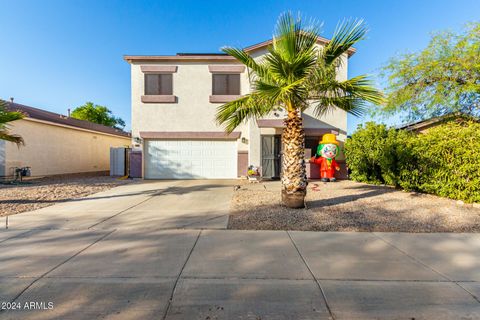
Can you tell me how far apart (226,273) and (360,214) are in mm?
4352

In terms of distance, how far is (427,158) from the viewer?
24.2ft

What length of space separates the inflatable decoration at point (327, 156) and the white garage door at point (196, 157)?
463cm

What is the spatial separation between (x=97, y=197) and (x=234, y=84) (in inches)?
345

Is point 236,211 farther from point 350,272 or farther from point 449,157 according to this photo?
point 449,157

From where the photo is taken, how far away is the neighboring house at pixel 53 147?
489 inches

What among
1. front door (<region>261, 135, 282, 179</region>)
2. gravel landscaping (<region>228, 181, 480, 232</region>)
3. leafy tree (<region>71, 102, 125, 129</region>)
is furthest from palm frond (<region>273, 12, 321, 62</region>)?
leafy tree (<region>71, 102, 125, 129</region>)

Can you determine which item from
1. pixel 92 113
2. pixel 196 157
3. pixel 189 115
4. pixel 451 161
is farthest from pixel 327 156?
pixel 92 113

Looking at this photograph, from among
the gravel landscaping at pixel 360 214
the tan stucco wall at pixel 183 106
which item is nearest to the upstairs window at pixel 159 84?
the tan stucco wall at pixel 183 106

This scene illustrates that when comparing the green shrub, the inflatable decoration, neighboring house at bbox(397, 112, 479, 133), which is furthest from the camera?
neighboring house at bbox(397, 112, 479, 133)

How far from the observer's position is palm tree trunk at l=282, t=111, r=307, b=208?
594 cm

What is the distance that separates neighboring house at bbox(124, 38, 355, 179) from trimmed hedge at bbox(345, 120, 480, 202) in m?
2.54

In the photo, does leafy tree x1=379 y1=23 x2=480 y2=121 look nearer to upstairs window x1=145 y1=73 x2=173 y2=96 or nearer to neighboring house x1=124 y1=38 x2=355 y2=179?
neighboring house x1=124 y1=38 x2=355 y2=179

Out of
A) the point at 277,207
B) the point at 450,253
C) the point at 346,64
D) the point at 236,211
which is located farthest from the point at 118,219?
the point at 346,64

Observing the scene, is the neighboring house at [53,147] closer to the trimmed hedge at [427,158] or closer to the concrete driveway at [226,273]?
the concrete driveway at [226,273]
